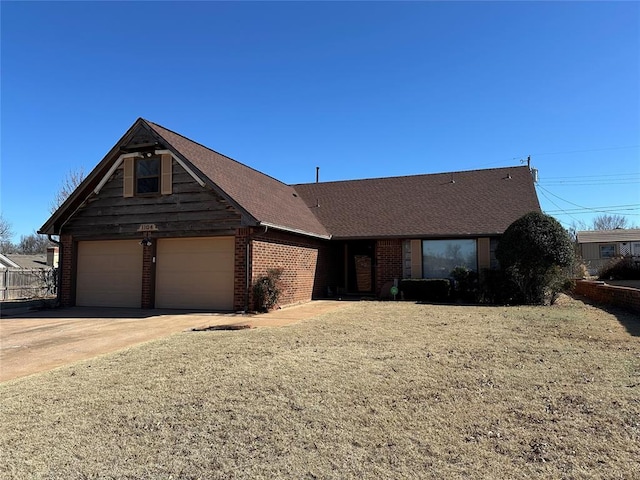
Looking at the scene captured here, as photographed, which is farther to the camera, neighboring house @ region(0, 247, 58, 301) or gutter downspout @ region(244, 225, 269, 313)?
neighboring house @ region(0, 247, 58, 301)

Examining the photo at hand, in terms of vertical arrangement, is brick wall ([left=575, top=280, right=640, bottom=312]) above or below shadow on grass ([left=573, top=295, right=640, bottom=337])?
above

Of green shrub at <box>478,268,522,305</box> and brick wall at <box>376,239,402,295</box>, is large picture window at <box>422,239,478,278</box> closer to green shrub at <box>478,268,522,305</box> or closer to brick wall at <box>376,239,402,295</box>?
brick wall at <box>376,239,402,295</box>

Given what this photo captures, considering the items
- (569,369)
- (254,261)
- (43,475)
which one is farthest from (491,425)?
(254,261)

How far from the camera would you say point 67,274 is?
15.6 meters

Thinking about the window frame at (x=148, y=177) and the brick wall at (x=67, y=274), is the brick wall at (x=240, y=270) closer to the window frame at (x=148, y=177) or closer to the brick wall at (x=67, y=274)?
the window frame at (x=148, y=177)

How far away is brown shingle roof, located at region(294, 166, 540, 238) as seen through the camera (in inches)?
679

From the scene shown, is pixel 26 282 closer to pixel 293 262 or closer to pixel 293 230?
pixel 293 262

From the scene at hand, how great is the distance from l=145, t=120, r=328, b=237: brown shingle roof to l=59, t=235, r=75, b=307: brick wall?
524 centimetres

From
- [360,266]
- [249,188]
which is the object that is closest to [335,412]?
[249,188]

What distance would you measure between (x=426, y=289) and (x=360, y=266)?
3.55 meters

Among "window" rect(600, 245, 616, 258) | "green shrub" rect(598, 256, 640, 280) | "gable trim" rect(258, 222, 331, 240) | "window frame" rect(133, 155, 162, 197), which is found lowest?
"green shrub" rect(598, 256, 640, 280)

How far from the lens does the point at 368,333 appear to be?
8672 mm

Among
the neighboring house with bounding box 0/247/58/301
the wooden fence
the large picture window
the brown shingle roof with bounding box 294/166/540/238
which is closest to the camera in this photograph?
the large picture window

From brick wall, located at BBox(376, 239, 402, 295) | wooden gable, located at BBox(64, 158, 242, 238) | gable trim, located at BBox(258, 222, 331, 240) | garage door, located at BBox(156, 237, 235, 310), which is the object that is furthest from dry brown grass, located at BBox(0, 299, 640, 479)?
brick wall, located at BBox(376, 239, 402, 295)
